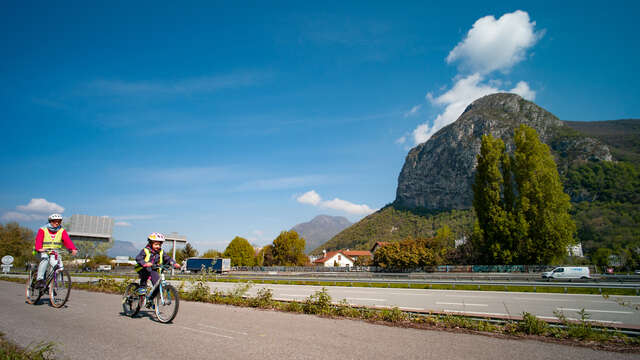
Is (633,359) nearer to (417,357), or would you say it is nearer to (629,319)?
(417,357)

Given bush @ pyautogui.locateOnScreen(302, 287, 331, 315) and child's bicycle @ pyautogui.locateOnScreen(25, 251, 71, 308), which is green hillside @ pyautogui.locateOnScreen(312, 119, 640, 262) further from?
child's bicycle @ pyautogui.locateOnScreen(25, 251, 71, 308)

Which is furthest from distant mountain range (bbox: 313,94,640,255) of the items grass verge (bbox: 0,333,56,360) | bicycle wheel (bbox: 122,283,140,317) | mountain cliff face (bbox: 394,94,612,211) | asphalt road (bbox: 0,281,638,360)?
grass verge (bbox: 0,333,56,360)

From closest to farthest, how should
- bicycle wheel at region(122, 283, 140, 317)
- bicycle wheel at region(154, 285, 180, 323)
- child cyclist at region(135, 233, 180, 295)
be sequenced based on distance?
bicycle wheel at region(154, 285, 180, 323) < child cyclist at region(135, 233, 180, 295) < bicycle wheel at region(122, 283, 140, 317)

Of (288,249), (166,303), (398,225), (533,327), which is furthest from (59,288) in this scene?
(398,225)

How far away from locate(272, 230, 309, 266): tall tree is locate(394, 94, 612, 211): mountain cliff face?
260 ft

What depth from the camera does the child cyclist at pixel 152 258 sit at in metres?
7.21

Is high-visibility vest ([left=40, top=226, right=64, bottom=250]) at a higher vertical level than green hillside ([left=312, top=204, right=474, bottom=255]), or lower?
lower

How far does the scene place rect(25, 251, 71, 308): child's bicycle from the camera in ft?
27.5

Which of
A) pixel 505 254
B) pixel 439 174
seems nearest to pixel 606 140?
pixel 439 174

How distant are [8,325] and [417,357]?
768cm

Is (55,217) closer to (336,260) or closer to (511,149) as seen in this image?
(336,260)

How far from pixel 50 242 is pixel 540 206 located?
40.5 m

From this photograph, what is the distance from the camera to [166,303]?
7.14m

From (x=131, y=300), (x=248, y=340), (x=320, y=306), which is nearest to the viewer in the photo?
(x=248, y=340)
